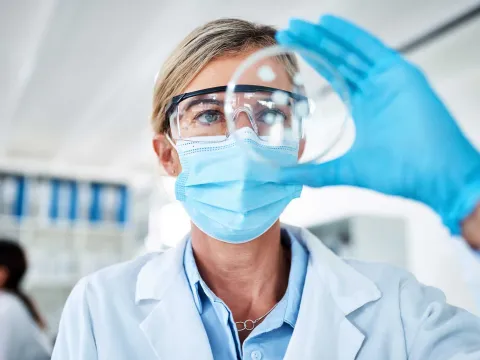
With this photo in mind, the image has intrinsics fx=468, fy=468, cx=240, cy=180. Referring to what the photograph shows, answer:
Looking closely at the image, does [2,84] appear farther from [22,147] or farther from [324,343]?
[324,343]

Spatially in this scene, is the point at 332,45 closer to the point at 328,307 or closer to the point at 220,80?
the point at 220,80

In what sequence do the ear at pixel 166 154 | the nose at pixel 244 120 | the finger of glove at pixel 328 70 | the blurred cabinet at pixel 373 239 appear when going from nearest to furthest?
the finger of glove at pixel 328 70 < the nose at pixel 244 120 < the ear at pixel 166 154 < the blurred cabinet at pixel 373 239

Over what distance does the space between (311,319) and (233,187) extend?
396 mm

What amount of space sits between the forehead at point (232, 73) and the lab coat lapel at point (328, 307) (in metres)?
0.52

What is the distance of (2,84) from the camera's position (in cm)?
384

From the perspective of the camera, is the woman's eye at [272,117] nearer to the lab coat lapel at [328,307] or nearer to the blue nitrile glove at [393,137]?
the blue nitrile glove at [393,137]

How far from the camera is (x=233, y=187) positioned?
3.57 ft

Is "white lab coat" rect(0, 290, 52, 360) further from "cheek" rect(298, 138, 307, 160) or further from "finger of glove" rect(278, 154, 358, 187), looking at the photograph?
"finger of glove" rect(278, 154, 358, 187)

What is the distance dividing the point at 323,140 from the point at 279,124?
0.34 feet

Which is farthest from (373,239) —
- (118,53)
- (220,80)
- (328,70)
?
(328,70)

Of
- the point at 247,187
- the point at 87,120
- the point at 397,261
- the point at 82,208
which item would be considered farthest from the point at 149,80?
the point at 247,187

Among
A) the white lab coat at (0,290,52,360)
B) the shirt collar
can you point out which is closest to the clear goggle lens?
the shirt collar

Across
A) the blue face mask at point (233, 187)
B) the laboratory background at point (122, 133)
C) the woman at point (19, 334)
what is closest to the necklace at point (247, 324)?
the blue face mask at point (233, 187)

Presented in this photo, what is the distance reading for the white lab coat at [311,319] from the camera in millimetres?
1113
